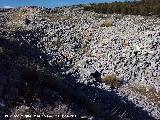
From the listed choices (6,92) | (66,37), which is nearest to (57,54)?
(66,37)

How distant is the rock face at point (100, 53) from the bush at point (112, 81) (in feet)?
0.97

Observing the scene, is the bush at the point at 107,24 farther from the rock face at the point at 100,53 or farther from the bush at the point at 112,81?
the bush at the point at 112,81

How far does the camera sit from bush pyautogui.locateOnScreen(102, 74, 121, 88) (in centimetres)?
2352

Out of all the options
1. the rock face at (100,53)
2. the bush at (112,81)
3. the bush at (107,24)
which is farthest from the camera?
the bush at (107,24)

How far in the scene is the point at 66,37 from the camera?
101ft

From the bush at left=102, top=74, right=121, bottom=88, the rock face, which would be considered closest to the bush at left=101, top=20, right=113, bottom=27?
the rock face

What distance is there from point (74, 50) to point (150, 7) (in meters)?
25.5

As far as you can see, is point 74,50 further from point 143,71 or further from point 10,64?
point 10,64

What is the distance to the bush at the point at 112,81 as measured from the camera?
926 inches

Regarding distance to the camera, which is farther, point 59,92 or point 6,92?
point 59,92

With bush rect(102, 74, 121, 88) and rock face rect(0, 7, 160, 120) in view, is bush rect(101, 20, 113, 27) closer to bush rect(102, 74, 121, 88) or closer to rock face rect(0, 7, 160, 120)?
rock face rect(0, 7, 160, 120)

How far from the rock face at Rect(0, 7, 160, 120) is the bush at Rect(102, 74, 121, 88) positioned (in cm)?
30

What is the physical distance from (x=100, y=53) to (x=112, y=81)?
3978 mm

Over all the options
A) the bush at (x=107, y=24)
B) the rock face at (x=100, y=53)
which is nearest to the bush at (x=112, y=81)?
the rock face at (x=100, y=53)
